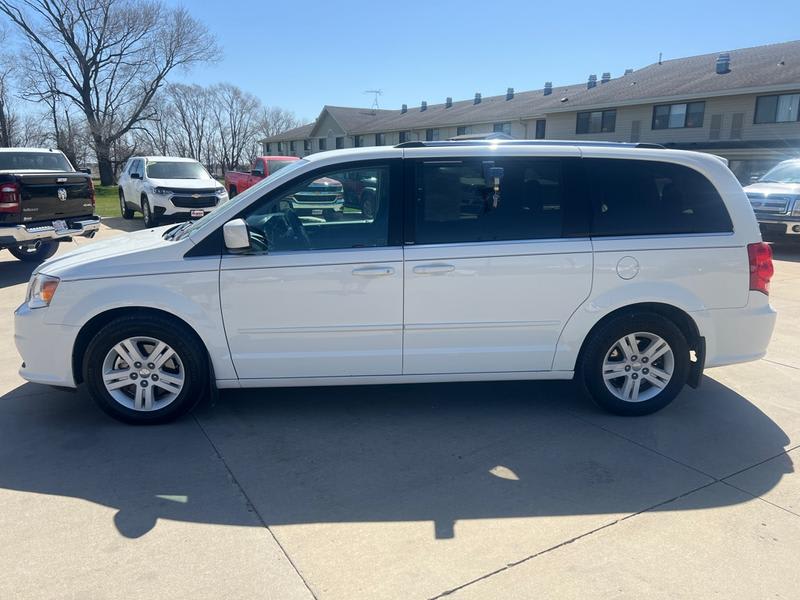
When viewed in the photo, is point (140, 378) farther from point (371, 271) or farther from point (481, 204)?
point (481, 204)

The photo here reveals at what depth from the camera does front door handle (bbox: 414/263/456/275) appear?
13.3ft

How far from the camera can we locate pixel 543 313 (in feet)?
13.8

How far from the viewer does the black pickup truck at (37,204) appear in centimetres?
881

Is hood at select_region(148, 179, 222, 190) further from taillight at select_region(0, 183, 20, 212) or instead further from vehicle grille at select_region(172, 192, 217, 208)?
taillight at select_region(0, 183, 20, 212)

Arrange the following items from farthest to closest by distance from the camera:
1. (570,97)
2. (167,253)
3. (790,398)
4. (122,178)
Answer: (570,97) < (122,178) < (790,398) < (167,253)

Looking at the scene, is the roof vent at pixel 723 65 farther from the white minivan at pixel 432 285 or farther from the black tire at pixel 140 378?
the black tire at pixel 140 378

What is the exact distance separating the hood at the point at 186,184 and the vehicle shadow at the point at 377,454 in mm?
11402

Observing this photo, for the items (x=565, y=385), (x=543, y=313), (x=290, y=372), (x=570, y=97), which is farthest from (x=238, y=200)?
(x=570, y=97)

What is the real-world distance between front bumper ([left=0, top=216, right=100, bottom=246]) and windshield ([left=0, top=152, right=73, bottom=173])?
1.46 meters

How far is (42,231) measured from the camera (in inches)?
362

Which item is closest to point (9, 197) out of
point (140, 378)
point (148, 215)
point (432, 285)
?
point (140, 378)

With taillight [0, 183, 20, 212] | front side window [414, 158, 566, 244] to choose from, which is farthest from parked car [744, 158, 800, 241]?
taillight [0, 183, 20, 212]

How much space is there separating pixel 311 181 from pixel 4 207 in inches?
272

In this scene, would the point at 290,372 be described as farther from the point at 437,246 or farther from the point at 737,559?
the point at 737,559
